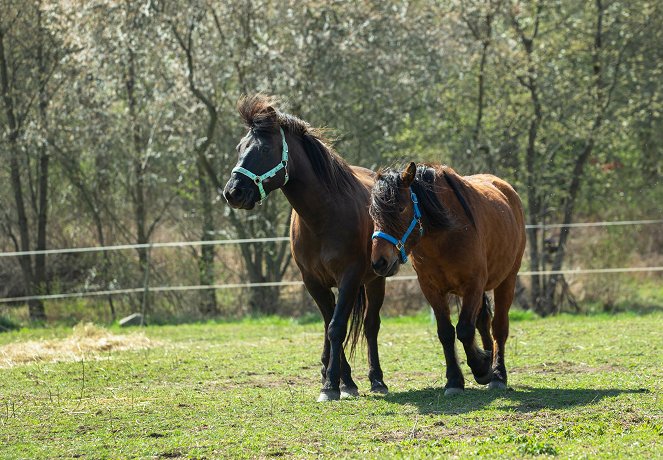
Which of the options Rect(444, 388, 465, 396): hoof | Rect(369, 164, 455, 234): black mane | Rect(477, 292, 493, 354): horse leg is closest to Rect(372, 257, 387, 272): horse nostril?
Rect(369, 164, 455, 234): black mane

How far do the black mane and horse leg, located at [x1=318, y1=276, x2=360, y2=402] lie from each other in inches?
35.4

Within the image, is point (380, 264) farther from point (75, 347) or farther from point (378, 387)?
point (75, 347)

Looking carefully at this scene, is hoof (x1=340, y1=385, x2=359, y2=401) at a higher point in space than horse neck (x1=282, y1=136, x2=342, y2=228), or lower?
lower

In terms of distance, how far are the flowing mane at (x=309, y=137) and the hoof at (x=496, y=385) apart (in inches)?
75.7

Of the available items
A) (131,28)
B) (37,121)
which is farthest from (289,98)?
(37,121)

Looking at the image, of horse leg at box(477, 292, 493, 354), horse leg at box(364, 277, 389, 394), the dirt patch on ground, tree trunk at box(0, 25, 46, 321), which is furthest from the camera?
tree trunk at box(0, 25, 46, 321)

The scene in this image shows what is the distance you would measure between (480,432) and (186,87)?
12.8 meters

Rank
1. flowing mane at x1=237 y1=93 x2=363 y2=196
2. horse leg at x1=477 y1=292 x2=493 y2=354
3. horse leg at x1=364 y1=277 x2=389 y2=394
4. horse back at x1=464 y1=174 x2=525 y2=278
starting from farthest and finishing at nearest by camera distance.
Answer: horse leg at x1=477 y1=292 x2=493 y2=354, horse leg at x1=364 y1=277 x2=389 y2=394, horse back at x1=464 y1=174 x2=525 y2=278, flowing mane at x1=237 y1=93 x2=363 y2=196

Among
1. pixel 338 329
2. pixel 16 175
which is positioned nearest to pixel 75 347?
pixel 338 329

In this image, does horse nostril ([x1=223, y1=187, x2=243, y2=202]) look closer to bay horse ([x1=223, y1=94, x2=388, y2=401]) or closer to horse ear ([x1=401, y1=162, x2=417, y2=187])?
bay horse ([x1=223, y1=94, x2=388, y2=401])

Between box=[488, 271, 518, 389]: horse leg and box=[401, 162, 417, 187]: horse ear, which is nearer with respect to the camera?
box=[401, 162, 417, 187]: horse ear

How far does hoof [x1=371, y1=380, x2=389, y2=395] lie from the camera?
7.92m

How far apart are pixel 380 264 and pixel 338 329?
1.12 m

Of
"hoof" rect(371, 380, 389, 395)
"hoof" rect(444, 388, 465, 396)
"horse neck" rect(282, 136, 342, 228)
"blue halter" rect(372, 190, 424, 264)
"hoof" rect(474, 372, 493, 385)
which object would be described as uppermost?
"horse neck" rect(282, 136, 342, 228)
